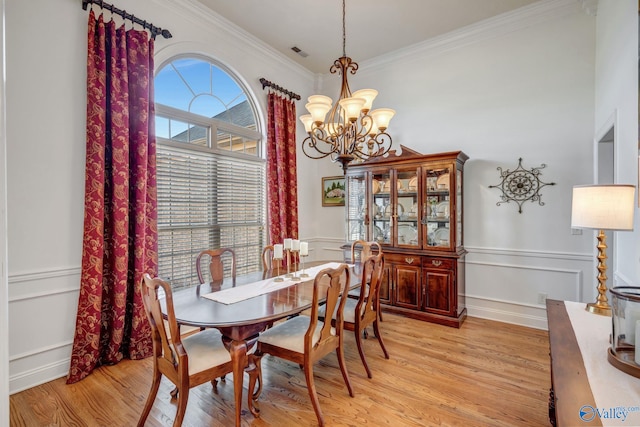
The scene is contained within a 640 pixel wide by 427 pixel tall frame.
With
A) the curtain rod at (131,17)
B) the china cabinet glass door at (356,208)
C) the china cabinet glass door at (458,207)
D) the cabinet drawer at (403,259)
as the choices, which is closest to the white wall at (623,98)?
the china cabinet glass door at (458,207)

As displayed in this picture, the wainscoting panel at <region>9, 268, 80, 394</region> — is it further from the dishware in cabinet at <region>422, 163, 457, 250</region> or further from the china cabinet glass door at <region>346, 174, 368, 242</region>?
the dishware in cabinet at <region>422, 163, 457, 250</region>

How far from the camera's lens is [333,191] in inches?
188

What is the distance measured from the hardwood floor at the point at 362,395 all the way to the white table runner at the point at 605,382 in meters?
0.83

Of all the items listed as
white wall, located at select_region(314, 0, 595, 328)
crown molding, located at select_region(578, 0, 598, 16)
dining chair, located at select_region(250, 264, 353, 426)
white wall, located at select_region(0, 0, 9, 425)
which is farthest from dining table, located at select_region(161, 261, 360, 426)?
crown molding, located at select_region(578, 0, 598, 16)

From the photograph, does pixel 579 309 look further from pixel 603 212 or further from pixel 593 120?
pixel 593 120

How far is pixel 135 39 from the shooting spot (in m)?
2.71

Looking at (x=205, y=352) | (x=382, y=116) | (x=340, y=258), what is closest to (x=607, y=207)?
(x=382, y=116)

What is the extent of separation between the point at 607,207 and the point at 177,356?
2.45 m

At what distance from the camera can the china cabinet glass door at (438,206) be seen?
3.49 metres

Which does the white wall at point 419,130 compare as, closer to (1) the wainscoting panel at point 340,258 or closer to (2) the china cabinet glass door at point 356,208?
(1) the wainscoting panel at point 340,258

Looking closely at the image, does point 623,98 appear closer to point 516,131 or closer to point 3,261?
point 516,131

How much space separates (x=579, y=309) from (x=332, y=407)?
5.40 ft

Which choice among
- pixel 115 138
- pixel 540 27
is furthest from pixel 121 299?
pixel 540 27

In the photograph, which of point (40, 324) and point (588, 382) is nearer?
point (588, 382)
